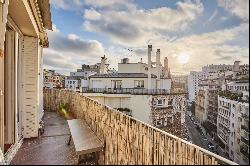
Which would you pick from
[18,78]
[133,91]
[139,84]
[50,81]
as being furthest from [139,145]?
[50,81]

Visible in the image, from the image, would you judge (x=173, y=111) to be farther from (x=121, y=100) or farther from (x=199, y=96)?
(x=199, y=96)

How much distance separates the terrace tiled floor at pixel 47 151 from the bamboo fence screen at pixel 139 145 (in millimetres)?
982

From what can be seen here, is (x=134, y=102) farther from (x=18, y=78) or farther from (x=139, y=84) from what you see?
(x=18, y=78)

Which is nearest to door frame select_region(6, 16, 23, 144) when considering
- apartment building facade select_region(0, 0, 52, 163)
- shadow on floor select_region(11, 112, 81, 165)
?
apartment building facade select_region(0, 0, 52, 163)

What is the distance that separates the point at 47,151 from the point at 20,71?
2.96 m

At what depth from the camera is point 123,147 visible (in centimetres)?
457

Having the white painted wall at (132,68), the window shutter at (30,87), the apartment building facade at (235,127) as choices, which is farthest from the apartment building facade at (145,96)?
the window shutter at (30,87)

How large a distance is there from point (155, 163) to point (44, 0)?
20.9 ft

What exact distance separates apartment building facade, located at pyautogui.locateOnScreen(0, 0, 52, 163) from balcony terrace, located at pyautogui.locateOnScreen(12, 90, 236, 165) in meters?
0.51

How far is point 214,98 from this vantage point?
79.2 metres

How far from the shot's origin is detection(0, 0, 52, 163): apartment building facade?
20.6 feet

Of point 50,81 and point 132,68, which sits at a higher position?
point 132,68

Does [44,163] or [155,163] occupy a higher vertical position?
[155,163]

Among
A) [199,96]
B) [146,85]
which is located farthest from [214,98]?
[146,85]
